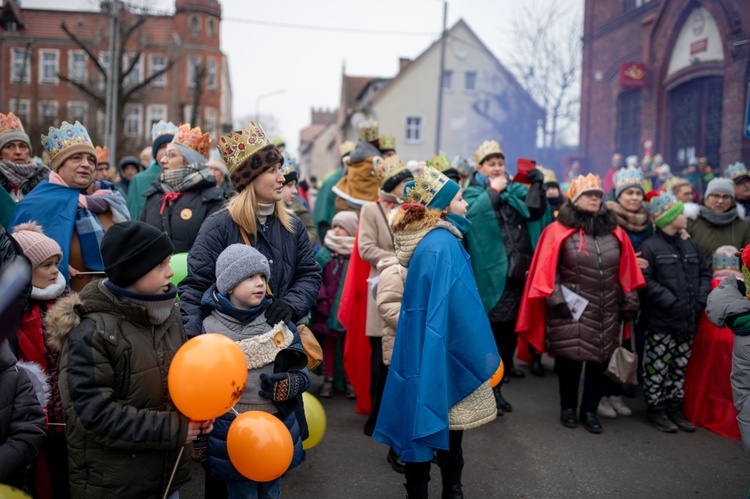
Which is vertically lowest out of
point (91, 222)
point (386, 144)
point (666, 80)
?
point (91, 222)

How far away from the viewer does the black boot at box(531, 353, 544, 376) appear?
7.44 m

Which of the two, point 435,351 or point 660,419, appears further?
point 660,419

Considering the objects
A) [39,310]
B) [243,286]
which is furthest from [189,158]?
[243,286]

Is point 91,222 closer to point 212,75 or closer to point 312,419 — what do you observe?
point 312,419

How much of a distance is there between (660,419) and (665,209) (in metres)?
1.92

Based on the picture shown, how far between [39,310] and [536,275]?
3952 millimetres

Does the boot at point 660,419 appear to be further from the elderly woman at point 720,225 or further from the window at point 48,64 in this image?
the window at point 48,64

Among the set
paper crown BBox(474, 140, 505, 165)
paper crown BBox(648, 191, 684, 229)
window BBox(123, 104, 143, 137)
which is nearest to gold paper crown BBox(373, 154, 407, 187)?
paper crown BBox(474, 140, 505, 165)

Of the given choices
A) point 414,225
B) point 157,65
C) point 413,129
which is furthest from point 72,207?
point 157,65

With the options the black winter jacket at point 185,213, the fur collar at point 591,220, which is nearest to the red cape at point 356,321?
the black winter jacket at point 185,213

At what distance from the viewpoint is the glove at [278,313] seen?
10.4ft

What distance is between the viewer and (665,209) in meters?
5.77

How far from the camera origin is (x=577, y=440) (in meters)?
5.36

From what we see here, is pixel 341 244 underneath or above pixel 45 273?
above
